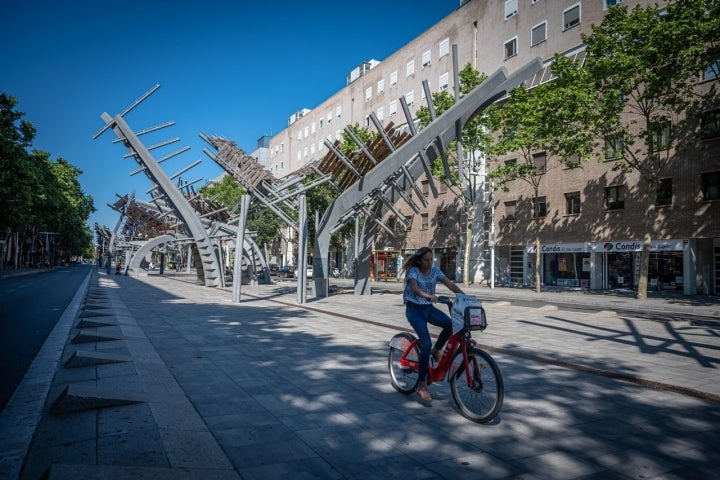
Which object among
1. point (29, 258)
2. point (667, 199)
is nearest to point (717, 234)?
point (667, 199)

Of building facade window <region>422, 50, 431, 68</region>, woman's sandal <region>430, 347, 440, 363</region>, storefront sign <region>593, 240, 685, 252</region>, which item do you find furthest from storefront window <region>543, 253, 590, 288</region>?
woman's sandal <region>430, 347, 440, 363</region>

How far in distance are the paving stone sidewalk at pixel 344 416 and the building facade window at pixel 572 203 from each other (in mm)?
23408

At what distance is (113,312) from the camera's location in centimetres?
1191

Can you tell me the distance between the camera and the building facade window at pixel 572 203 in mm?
30219

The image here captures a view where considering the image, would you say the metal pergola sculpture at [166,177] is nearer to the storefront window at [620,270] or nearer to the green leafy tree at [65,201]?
the green leafy tree at [65,201]

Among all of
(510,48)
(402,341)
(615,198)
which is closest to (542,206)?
(615,198)

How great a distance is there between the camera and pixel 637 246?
86.7 ft

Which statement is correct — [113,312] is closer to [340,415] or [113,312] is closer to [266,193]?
[340,415]

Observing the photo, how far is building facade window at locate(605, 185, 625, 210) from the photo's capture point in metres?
27.6

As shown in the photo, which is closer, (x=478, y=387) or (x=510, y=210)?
(x=478, y=387)

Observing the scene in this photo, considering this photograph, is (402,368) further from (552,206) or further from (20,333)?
(552,206)

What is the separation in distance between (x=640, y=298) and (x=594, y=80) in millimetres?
10014

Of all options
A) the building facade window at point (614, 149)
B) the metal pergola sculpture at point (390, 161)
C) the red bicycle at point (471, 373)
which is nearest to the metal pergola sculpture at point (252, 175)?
the metal pergola sculpture at point (390, 161)

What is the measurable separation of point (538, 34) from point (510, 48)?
101 inches
